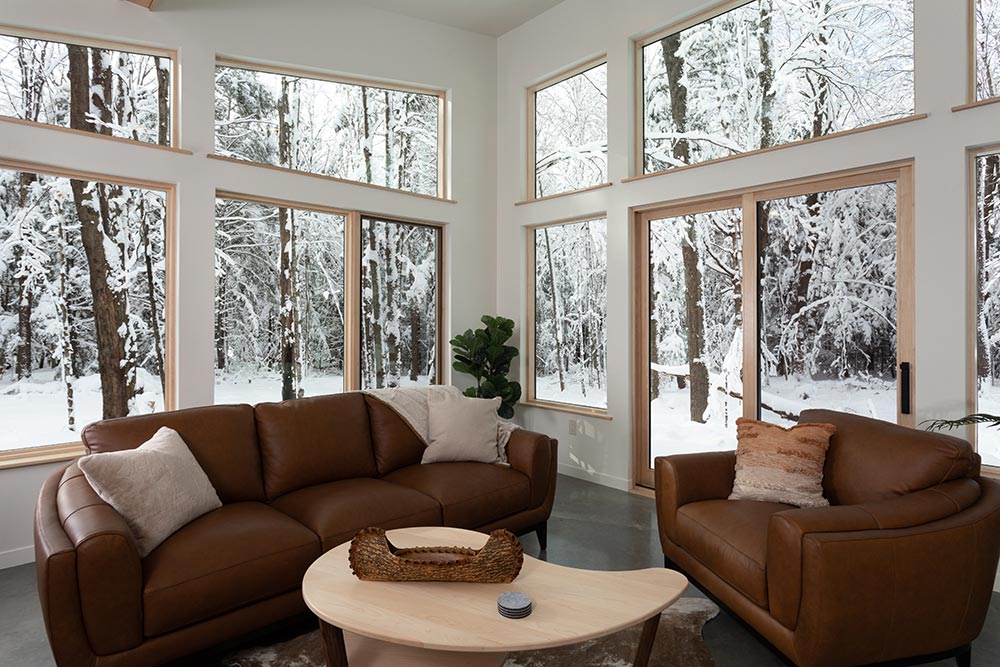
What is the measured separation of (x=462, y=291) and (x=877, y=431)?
354 cm

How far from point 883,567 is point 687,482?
39.0 inches

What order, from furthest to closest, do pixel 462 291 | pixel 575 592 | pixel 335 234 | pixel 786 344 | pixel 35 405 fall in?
1. pixel 462 291
2. pixel 335 234
3. pixel 786 344
4. pixel 35 405
5. pixel 575 592

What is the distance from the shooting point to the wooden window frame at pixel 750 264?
10.8 ft

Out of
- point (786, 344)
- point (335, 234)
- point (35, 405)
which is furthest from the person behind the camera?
point (335, 234)

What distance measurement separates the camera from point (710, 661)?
88.9 inches

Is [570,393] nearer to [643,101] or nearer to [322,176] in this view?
[643,101]

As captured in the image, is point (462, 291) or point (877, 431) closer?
point (877, 431)

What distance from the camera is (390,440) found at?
3.43 meters

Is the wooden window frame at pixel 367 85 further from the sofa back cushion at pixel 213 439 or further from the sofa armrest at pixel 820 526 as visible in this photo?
the sofa armrest at pixel 820 526

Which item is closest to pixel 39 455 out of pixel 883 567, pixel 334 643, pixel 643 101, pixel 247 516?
pixel 247 516

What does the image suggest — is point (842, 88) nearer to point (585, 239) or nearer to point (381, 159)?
point (585, 239)

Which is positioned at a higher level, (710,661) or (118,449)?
(118,449)

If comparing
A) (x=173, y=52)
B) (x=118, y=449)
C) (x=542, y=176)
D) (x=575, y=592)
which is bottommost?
(x=575, y=592)

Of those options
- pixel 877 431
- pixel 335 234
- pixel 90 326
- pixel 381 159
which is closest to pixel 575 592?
pixel 877 431
